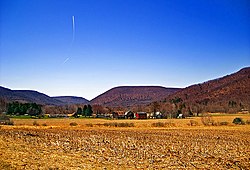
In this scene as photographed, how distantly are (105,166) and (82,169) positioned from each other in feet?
5.36

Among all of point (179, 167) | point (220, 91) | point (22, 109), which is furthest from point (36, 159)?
point (220, 91)

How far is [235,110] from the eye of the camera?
12156 cm

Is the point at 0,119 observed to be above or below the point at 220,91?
below

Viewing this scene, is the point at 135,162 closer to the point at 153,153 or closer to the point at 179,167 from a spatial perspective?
the point at 179,167

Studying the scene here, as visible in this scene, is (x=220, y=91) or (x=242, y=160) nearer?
(x=242, y=160)

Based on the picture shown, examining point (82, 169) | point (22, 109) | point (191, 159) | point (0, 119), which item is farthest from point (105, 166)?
point (22, 109)

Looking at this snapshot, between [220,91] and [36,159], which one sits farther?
[220,91]

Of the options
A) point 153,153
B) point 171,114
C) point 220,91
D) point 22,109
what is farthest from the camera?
point 220,91

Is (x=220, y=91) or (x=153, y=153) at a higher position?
(x=220, y=91)

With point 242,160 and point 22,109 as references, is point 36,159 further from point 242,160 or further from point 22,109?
point 22,109

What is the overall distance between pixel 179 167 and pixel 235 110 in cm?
11446

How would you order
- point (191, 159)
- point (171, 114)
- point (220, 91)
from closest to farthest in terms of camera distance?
point (191, 159) < point (171, 114) < point (220, 91)

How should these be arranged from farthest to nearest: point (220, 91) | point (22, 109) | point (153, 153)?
point (220, 91)
point (22, 109)
point (153, 153)

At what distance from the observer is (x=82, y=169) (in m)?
14.1
